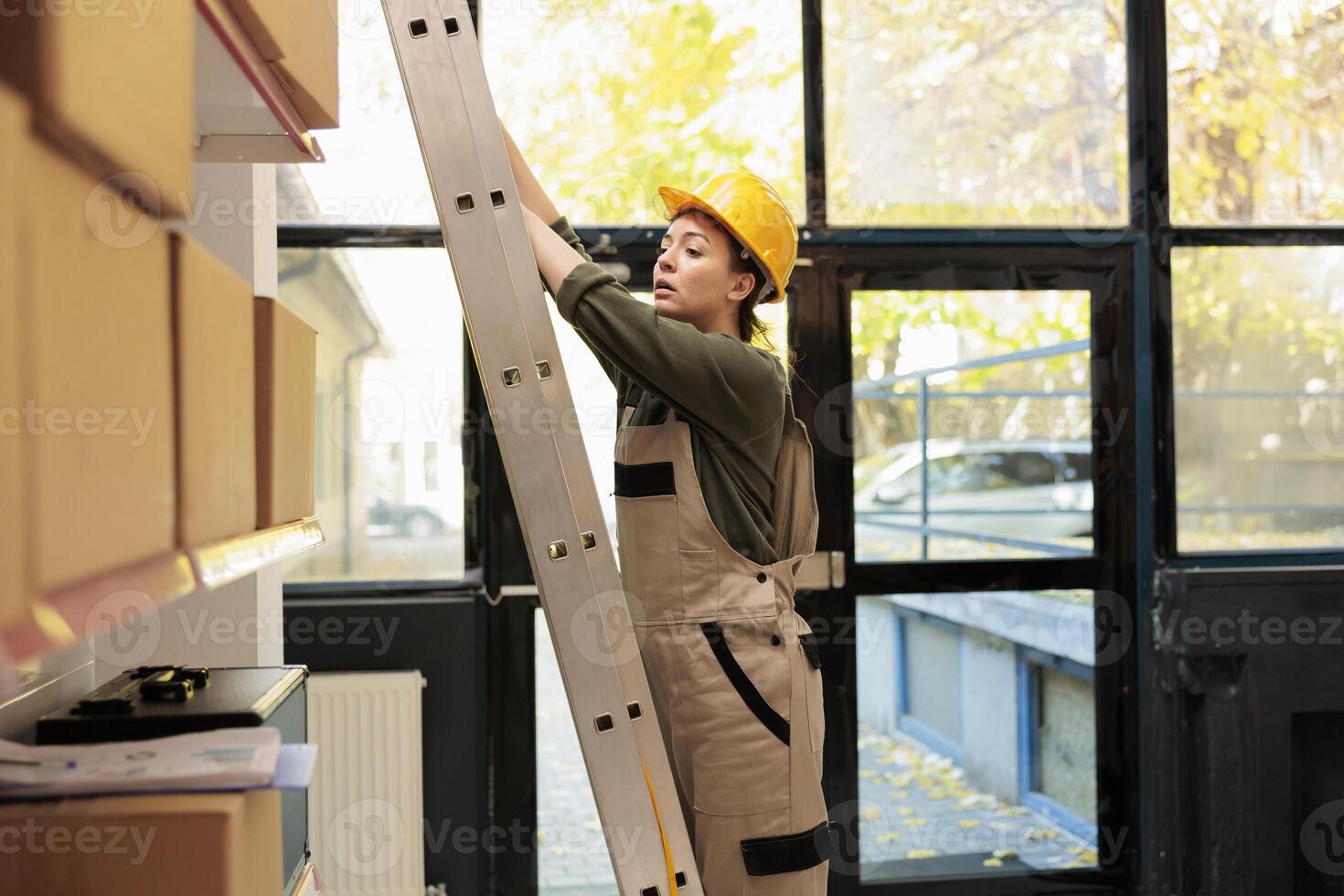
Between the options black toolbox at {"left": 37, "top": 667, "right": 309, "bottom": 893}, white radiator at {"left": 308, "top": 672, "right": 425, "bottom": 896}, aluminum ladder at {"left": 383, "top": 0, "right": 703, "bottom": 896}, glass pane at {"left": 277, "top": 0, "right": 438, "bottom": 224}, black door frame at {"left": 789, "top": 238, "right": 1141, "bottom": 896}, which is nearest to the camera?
black toolbox at {"left": 37, "top": 667, "right": 309, "bottom": 893}

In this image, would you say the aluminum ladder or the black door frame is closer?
the aluminum ladder

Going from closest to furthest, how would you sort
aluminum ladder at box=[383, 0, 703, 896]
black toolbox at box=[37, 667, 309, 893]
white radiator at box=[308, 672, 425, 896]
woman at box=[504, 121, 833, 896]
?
black toolbox at box=[37, 667, 309, 893], aluminum ladder at box=[383, 0, 703, 896], woman at box=[504, 121, 833, 896], white radiator at box=[308, 672, 425, 896]

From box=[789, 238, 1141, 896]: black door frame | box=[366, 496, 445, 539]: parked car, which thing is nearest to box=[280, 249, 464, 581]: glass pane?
box=[366, 496, 445, 539]: parked car

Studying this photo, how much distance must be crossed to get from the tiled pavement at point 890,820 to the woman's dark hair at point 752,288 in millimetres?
1226

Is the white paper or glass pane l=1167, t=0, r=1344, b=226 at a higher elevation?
glass pane l=1167, t=0, r=1344, b=226

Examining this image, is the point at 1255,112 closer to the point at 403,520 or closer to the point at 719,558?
the point at 719,558

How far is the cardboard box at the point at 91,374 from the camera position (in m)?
0.64

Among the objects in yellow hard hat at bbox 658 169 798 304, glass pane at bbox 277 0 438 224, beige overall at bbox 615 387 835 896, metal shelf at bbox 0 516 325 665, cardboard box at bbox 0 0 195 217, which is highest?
glass pane at bbox 277 0 438 224

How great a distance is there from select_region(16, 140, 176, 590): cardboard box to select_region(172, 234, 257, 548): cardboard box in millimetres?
19

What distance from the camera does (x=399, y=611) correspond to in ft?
9.00

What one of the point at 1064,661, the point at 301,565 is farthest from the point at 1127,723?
the point at 301,565

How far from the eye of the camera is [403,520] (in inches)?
110

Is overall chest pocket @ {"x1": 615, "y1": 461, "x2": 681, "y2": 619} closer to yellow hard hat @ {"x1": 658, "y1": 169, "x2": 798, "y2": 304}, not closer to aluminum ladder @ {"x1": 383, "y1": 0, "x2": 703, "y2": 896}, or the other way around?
aluminum ladder @ {"x1": 383, "y1": 0, "x2": 703, "y2": 896}

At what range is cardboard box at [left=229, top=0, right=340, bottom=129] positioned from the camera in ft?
3.53
